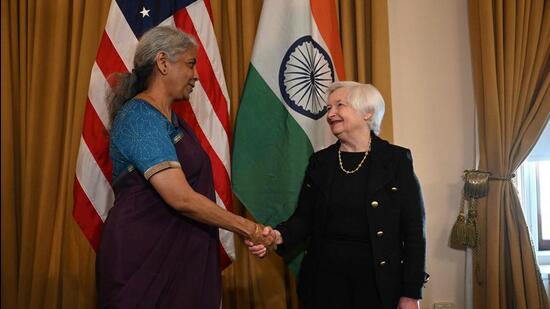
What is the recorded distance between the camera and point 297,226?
80.0 inches

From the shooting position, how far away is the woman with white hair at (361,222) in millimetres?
1839

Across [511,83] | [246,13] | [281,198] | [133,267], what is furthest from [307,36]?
[133,267]

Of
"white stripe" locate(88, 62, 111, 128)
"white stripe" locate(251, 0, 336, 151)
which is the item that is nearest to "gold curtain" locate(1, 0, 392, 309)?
"white stripe" locate(251, 0, 336, 151)

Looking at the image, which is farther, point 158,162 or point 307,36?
point 307,36

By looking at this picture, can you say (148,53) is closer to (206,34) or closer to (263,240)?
(206,34)

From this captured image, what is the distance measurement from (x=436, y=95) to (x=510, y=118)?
357mm

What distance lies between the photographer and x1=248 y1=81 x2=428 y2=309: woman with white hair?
1.84 m

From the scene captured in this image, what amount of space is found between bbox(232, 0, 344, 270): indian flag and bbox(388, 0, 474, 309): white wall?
0.46 metres

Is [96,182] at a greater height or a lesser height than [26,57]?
lesser

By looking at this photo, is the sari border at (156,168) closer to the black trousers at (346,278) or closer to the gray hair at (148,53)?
the gray hair at (148,53)

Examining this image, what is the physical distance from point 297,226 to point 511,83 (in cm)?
120

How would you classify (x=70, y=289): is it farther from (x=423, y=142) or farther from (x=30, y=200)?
(x=423, y=142)

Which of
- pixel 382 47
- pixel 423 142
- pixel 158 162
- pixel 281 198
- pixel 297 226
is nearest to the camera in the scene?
pixel 158 162

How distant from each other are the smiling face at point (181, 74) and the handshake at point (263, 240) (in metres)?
0.55
